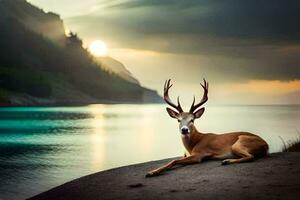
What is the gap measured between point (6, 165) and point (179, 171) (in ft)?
81.1

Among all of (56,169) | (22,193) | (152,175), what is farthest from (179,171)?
(56,169)

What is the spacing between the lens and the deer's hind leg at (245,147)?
44.2ft

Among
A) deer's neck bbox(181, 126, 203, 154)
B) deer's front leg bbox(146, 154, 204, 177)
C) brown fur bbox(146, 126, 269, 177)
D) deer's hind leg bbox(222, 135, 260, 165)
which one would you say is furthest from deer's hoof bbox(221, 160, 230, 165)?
deer's neck bbox(181, 126, 203, 154)

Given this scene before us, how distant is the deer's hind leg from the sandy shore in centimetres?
27

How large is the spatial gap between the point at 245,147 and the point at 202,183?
225cm

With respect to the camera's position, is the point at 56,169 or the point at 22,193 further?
the point at 56,169

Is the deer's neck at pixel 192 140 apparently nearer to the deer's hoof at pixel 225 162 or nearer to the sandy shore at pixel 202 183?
the sandy shore at pixel 202 183

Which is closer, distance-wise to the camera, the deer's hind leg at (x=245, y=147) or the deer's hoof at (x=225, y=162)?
the deer's hoof at (x=225, y=162)

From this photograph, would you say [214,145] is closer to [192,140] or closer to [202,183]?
[192,140]

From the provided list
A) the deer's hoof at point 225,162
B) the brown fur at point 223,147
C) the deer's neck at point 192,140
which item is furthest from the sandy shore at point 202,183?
the deer's neck at point 192,140

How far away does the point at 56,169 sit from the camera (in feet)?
116

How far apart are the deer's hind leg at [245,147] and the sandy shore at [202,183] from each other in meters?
0.27

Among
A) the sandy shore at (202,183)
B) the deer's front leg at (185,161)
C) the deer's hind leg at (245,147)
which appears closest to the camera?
the sandy shore at (202,183)

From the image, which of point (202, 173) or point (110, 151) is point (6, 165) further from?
point (202, 173)
